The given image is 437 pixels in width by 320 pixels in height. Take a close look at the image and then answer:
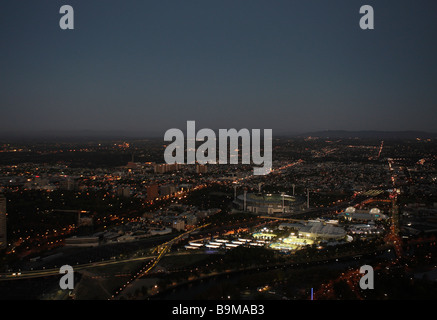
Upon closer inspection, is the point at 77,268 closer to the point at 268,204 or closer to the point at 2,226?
the point at 2,226

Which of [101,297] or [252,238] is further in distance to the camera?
[252,238]

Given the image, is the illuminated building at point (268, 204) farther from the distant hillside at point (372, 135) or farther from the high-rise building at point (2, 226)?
the distant hillside at point (372, 135)

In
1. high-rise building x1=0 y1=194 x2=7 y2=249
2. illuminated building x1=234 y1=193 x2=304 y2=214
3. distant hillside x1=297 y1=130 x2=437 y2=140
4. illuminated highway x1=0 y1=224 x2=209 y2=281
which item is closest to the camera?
illuminated highway x1=0 y1=224 x2=209 y2=281

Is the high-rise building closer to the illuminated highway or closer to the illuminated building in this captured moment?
the illuminated highway

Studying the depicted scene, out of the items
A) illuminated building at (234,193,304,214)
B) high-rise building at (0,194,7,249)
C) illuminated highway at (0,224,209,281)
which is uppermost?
high-rise building at (0,194,7,249)

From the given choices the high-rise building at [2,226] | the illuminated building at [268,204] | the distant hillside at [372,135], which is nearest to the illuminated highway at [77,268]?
the high-rise building at [2,226]

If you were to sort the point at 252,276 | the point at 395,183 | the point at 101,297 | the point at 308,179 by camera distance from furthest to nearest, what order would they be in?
the point at 308,179
the point at 395,183
the point at 252,276
the point at 101,297

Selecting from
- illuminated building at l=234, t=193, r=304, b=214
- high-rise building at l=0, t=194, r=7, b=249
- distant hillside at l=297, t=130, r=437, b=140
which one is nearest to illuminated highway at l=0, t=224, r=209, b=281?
high-rise building at l=0, t=194, r=7, b=249

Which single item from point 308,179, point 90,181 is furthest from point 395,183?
point 90,181

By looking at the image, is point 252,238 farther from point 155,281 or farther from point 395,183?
point 395,183

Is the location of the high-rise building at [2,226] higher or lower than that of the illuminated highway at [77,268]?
higher
